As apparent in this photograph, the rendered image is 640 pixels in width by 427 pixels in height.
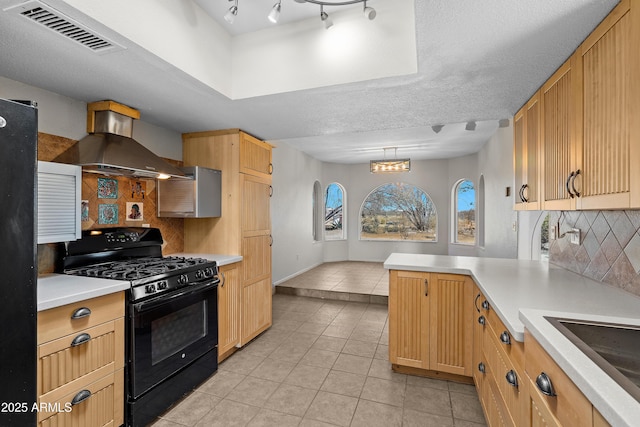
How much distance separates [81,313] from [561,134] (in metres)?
2.82

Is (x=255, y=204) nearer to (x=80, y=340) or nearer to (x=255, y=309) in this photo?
(x=255, y=309)

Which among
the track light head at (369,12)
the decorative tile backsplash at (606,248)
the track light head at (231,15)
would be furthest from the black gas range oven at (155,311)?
the decorative tile backsplash at (606,248)

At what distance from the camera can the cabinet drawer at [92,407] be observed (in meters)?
1.50

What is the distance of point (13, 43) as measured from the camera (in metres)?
1.50

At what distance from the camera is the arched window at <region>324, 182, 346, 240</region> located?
746cm

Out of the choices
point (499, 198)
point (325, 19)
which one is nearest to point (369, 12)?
point (325, 19)

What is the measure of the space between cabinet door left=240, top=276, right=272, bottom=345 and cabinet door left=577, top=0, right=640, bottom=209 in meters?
2.80

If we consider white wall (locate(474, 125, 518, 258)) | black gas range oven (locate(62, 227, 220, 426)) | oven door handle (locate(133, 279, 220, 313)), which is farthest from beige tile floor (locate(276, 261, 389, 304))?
oven door handle (locate(133, 279, 220, 313))

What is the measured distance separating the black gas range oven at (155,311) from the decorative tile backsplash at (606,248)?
8.96 feet

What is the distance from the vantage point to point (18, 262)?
1082 millimetres

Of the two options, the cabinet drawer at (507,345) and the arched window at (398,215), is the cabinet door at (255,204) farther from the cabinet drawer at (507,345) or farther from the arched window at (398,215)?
the arched window at (398,215)

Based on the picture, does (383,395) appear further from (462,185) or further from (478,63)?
(462,185)

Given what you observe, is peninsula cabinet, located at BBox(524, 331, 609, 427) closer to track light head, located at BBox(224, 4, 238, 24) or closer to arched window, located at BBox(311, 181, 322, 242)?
track light head, located at BBox(224, 4, 238, 24)

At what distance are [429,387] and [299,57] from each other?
2720mm
